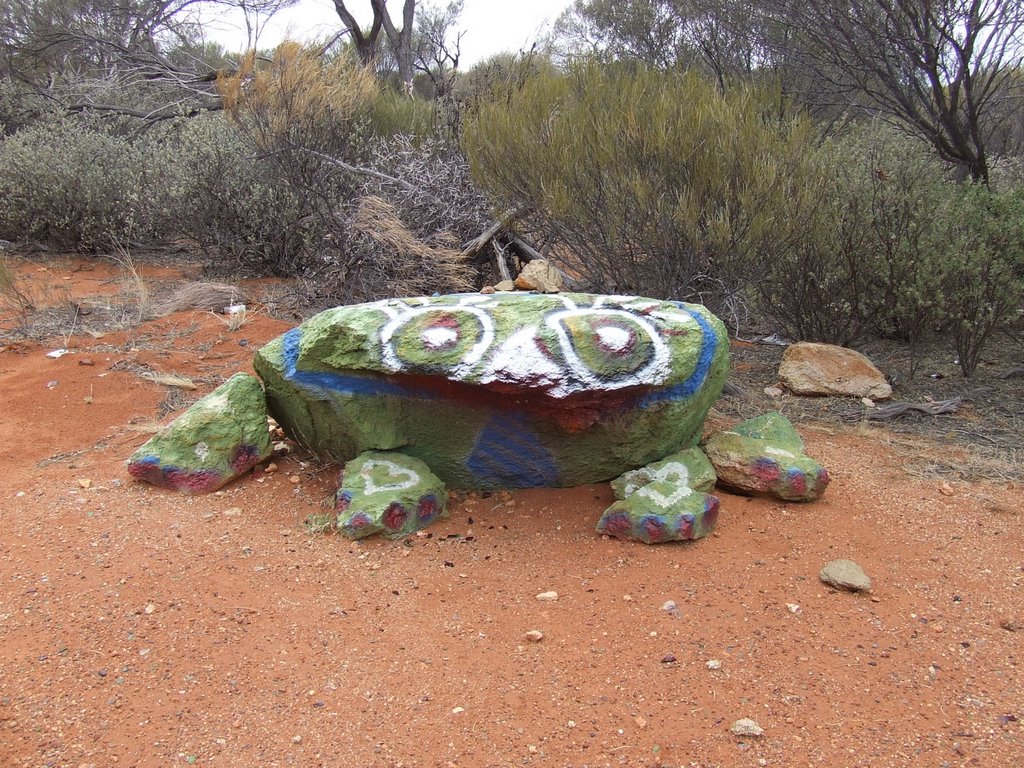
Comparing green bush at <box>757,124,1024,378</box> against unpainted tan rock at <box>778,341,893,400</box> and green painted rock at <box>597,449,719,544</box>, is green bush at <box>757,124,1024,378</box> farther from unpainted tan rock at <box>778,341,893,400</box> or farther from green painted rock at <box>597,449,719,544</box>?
green painted rock at <box>597,449,719,544</box>

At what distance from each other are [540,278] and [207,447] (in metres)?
3.07

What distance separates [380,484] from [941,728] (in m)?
2.01

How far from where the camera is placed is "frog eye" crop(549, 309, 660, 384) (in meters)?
2.75

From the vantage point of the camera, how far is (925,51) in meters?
5.44

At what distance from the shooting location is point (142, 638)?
92.4 inches

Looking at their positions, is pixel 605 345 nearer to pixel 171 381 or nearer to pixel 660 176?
pixel 660 176

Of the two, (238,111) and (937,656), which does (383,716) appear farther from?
(238,111)

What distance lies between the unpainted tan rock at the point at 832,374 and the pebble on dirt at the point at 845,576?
88.6 inches

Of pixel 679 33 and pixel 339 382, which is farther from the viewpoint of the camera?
pixel 679 33

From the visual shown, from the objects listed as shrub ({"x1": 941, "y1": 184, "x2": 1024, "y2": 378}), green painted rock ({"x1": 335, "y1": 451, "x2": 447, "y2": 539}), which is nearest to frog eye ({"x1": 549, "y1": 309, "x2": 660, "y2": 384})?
green painted rock ({"x1": 335, "y1": 451, "x2": 447, "y2": 539})

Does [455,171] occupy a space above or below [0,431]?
above

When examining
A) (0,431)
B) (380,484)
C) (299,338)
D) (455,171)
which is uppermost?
(455,171)

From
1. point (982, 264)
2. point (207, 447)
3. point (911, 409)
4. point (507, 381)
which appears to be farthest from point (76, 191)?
point (982, 264)

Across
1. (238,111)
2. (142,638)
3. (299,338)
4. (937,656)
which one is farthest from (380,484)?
(238,111)
